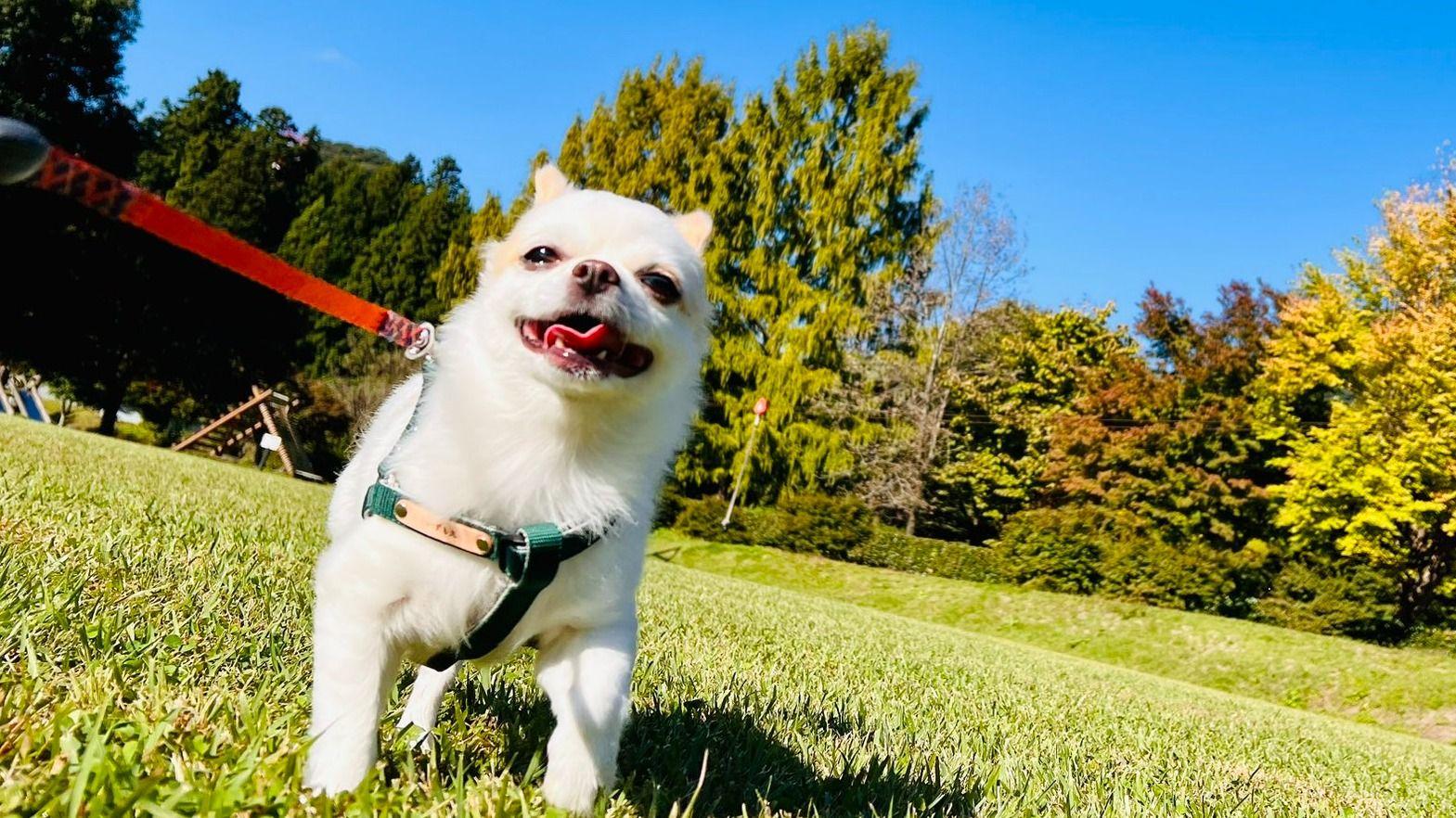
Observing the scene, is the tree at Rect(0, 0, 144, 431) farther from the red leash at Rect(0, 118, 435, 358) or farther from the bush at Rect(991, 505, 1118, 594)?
the red leash at Rect(0, 118, 435, 358)

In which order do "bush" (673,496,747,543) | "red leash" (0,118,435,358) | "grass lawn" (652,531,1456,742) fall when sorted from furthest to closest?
"bush" (673,496,747,543) < "grass lawn" (652,531,1456,742) < "red leash" (0,118,435,358)

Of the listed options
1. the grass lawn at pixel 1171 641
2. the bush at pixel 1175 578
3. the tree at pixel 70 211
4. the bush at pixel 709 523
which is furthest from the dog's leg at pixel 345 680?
the tree at pixel 70 211

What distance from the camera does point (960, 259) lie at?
1232 inches

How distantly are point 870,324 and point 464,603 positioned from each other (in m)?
30.0

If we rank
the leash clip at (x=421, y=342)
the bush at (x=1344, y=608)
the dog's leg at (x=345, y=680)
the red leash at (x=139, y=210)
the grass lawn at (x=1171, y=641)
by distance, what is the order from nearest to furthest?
the red leash at (x=139, y=210) < the dog's leg at (x=345, y=680) < the leash clip at (x=421, y=342) < the grass lawn at (x=1171, y=641) < the bush at (x=1344, y=608)

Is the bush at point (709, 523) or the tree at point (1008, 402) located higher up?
the tree at point (1008, 402)

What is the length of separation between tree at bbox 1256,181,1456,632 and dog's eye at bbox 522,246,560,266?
80.2 ft

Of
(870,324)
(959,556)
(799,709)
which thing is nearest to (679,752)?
(799,709)

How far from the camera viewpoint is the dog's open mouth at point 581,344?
2096mm

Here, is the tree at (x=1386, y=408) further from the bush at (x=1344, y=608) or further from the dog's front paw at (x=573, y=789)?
the dog's front paw at (x=573, y=789)

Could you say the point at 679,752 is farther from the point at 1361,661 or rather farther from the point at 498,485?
the point at 1361,661

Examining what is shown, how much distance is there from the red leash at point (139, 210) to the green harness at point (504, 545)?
1.48 ft

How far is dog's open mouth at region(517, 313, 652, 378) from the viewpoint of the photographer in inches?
82.5

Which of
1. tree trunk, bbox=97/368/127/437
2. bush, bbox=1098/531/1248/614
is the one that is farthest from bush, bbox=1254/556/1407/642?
tree trunk, bbox=97/368/127/437
